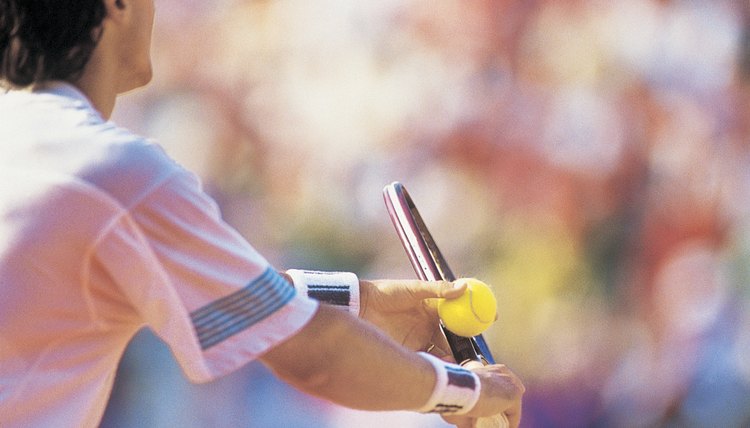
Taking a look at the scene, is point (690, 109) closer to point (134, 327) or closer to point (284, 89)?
point (284, 89)

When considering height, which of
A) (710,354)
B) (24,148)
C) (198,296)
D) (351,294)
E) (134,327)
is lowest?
(710,354)

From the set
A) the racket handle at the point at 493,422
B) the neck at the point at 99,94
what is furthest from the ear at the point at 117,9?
the racket handle at the point at 493,422

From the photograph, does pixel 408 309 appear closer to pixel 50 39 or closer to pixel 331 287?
pixel 331 287

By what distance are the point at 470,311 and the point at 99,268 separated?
3.68 feet

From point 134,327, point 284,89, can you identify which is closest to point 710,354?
point 284,89

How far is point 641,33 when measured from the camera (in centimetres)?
435

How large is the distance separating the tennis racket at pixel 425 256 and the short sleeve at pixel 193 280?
0.93 metres

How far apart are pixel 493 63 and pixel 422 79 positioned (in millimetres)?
317

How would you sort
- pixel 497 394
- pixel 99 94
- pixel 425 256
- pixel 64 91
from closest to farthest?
1. pixel 64 91
2. pixel 99 94
3. pixel 497 394
4. pixel 425 256

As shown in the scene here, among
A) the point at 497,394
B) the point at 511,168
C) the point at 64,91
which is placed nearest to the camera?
the point at 64,91

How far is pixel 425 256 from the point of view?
8.34 ft

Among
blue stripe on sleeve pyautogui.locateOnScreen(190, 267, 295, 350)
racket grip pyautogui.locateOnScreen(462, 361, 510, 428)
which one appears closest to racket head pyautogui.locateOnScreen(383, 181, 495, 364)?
racket grip pyautogui.locateOnScreen(462, 361, 510, 428)

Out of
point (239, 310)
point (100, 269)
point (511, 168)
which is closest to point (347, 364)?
point (239, 310)

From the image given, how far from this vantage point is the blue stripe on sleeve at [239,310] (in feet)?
4.25
